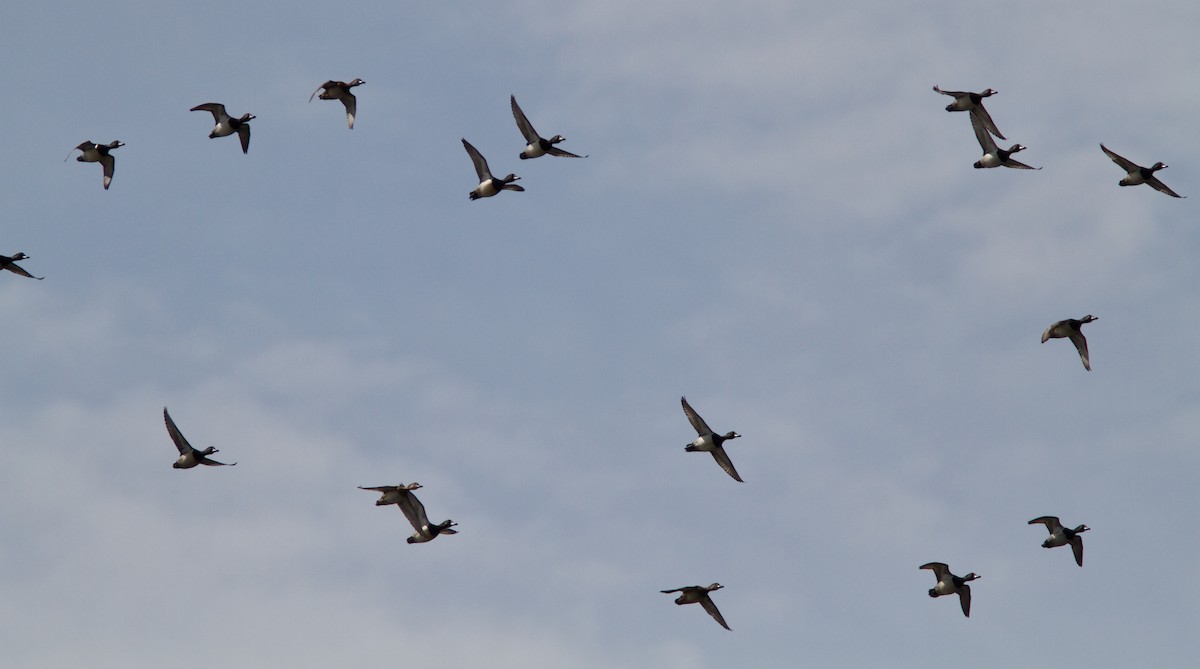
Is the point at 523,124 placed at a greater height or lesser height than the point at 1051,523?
greater

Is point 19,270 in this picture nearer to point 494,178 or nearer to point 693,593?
point 494,178

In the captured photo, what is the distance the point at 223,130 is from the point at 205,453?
46.7 feet

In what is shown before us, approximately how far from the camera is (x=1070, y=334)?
64.6 m

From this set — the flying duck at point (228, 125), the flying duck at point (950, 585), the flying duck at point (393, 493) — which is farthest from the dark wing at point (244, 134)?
the flying duck at point (950, 585)

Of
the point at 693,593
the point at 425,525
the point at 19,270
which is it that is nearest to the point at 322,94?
the point at 19,270

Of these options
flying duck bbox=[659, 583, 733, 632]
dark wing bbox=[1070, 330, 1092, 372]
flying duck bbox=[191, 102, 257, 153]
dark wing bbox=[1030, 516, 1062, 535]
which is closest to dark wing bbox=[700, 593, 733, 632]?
flying duck bbox=[659, 583, 733, 632]

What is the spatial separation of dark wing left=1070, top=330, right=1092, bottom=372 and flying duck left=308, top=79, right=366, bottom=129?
31614 millimetres

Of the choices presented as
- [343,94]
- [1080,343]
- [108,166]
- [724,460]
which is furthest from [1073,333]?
[108,166]

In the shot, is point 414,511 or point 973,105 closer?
point 414,511

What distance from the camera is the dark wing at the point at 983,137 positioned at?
64375 mm

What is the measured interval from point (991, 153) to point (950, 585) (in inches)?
723

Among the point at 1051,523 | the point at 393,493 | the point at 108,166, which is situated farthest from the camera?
the point at 108,166

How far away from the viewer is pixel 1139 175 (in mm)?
63594

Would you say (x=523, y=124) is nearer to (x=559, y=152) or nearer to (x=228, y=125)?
(x=559, y=152)
